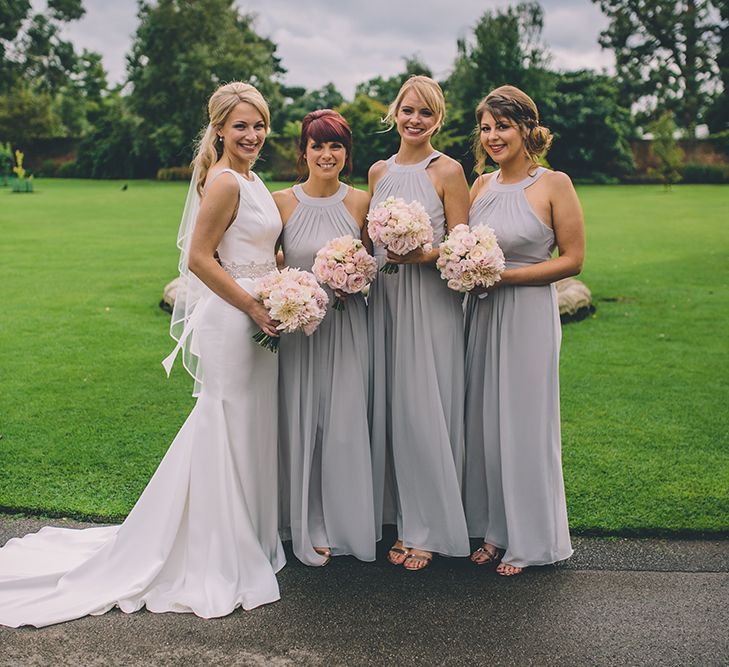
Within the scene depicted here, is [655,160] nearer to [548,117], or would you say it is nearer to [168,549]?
[548,117]

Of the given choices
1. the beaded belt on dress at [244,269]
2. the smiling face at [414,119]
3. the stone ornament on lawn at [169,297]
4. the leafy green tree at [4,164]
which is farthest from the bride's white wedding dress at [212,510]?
the leafy green tree at [4,164]

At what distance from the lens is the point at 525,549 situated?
4.72m

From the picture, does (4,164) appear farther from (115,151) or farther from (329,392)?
(329,392)

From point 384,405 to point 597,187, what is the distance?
125ft

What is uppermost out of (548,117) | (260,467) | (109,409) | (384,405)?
(548,117)

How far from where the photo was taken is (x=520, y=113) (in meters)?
4.56

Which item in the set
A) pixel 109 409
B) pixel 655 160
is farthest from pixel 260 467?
pixel 655 160

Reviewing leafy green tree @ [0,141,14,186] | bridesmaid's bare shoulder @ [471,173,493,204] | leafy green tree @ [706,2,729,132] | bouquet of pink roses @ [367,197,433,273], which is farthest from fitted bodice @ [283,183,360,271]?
leafy green tree @ [706,2,729,132]

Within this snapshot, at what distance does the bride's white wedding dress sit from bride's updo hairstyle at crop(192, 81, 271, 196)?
287 mm

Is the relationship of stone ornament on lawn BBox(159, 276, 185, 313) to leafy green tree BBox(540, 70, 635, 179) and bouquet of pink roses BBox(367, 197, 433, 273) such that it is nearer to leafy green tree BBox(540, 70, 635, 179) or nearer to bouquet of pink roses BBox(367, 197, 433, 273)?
bouquet of pink roses BBox(367, 197, 433, 273)

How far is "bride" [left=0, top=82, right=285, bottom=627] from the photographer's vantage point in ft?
14.5

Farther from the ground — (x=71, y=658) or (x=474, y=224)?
(x=474, y=224)

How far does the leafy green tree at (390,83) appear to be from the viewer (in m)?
51.2

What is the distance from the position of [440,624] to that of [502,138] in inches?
103
